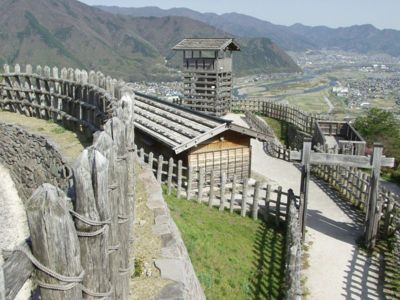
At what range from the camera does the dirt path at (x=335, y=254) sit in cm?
986

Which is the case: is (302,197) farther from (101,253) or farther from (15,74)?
(15,74)

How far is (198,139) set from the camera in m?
14.9

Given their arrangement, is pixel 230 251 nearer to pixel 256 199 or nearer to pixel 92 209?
pixel 256 199

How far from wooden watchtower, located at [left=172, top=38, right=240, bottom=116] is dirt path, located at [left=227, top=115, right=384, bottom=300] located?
13375 millimetres

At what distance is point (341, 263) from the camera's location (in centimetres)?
1112

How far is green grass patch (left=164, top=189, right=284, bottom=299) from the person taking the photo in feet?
29.1

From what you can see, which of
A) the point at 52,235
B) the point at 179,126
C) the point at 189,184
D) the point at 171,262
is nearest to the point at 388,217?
the point at 189,184

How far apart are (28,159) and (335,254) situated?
886cm

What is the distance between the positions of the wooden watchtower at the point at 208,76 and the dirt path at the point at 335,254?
1338cm

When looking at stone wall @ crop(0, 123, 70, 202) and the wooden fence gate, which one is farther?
the wooden fence gate

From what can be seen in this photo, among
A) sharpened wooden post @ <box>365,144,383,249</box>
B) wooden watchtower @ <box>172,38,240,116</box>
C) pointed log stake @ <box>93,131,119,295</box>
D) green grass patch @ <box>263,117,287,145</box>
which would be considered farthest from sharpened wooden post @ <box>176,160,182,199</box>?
green grass patch @ <box>263,117,287,145</box>

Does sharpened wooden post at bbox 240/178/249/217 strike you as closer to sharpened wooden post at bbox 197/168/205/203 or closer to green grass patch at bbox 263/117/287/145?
sharpened wooden post at bbox 197/168/205/203

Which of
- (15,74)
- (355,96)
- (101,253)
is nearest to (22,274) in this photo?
(101,253)

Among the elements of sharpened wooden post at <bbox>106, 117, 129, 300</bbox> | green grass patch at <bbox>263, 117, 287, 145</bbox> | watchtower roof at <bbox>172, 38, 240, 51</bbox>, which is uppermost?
watchtower roof at <bbox>172, 38, 240, 51</bbox>
